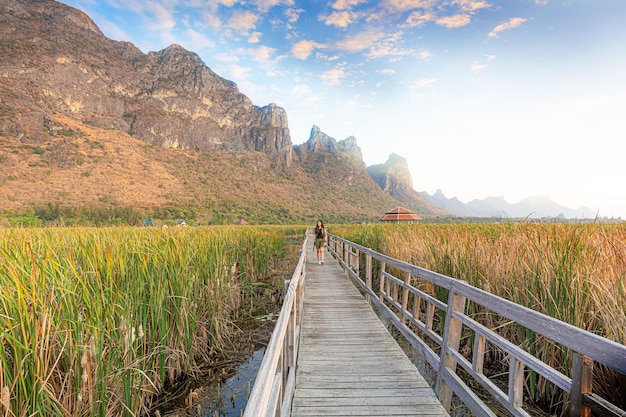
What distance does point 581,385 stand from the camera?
147 cm

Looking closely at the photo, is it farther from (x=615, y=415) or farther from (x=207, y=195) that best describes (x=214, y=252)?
(x=207, y=195)

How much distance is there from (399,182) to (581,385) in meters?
173

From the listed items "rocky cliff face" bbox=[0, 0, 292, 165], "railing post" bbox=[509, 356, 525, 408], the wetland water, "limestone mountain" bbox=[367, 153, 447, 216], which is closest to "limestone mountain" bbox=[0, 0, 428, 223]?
"rocky cliff face" bbox=[0, 0, 292, 165]

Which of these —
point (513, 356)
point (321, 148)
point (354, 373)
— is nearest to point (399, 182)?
point (321, 148)

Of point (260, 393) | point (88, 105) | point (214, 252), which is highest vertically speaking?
point (88, 105)

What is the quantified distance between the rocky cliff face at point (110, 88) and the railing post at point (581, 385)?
68.8 meters

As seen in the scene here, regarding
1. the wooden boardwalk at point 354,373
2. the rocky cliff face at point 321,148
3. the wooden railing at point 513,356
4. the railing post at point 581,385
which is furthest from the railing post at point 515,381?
the rocky cliff face at point 321,148

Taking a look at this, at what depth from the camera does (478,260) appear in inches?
174

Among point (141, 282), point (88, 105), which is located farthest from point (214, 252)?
point (88, 105)

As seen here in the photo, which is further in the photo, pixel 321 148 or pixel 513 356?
pixel 321 148

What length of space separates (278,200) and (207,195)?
1992cm

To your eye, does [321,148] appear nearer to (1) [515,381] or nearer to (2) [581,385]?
(1) [515,381]

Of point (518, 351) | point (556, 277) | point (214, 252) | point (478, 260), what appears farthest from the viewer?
point (214, 252)

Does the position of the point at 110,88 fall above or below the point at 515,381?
above
